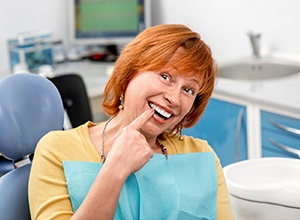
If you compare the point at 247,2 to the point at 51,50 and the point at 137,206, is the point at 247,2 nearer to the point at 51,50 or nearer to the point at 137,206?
the point at 51,50

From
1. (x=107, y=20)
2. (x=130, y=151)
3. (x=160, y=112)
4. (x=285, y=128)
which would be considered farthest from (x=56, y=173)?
(x=107, y=20)

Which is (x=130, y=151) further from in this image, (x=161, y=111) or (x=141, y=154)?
(x=161, y=111)

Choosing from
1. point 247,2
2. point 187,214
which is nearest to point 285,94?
point 247,2

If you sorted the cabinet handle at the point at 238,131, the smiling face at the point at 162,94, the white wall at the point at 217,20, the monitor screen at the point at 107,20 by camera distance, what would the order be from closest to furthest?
the smiling face at the point at 162,94 < the cabinet handle at the point at 238,131 < the white wall at the point at 217,20 < the monitor screen at the point at 107,20

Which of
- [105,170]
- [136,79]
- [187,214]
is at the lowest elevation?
[187,214]

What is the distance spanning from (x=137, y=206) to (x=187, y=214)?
0.14 metres

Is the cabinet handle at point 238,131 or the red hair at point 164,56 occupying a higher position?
the red hair at point 164,56

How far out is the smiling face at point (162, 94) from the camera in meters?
1.54

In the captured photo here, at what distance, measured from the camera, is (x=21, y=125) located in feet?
5.49

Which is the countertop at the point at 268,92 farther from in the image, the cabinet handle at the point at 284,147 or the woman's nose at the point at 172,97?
the woman's nose at the point at 172,97

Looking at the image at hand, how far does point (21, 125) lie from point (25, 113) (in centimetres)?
4

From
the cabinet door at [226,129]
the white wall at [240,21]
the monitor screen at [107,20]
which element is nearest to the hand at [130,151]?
the cabinet door at [226,129]

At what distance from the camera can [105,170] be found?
1.43 meters

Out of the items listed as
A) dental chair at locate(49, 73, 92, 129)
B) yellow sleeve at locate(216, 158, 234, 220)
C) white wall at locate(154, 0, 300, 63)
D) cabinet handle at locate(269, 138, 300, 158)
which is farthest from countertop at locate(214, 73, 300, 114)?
yellow sleeve at locate(216, 158, 234, 220)
